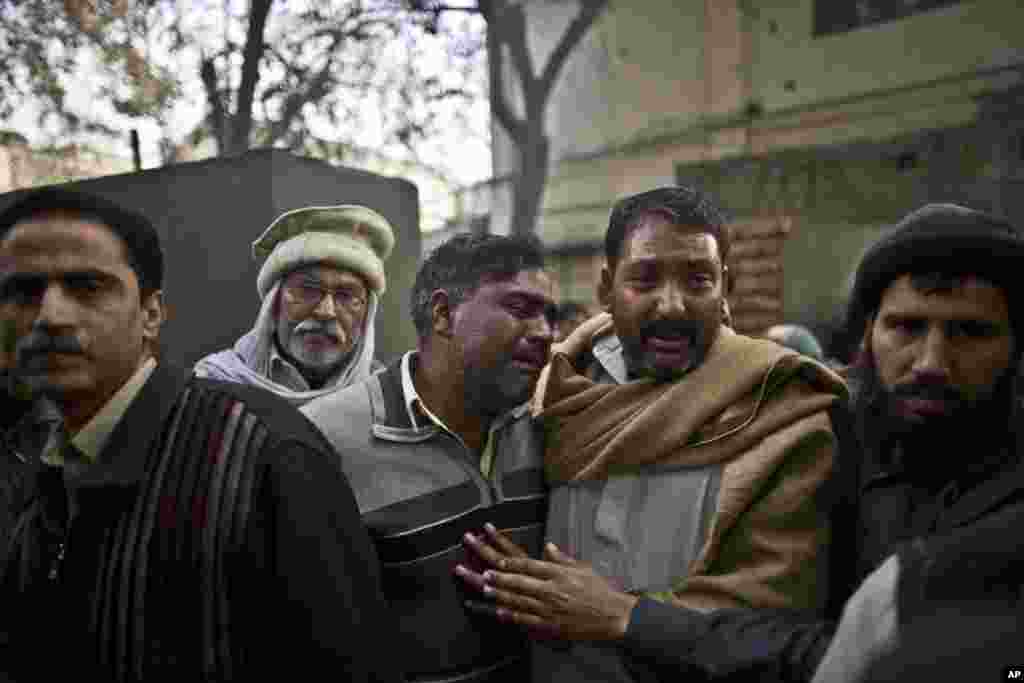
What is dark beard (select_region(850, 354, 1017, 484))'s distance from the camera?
1273 mm

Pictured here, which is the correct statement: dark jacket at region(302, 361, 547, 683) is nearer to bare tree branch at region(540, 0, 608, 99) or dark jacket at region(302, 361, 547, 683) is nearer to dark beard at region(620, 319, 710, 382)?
dark beard at region(620, 319, 710, 382)

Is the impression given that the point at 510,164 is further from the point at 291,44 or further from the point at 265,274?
the point at 265,274

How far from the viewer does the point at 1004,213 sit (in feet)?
26.4

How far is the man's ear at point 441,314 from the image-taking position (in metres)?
→ 1.90

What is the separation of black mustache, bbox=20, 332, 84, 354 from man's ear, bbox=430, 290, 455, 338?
846 mm

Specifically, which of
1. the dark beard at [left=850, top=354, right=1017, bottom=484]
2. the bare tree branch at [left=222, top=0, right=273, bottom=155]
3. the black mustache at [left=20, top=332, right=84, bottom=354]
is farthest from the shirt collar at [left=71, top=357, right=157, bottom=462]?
the bare tree branch at [left=222, top=0, right=273, bottom=155]

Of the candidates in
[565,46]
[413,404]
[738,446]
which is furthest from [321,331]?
[565,46]

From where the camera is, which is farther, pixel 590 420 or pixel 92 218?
pixel 590 420

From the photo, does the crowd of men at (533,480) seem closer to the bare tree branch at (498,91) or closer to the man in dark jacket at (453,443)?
the man in dark jacket at (453,443)

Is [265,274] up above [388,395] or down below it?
above

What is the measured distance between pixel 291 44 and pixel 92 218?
11.2 ft

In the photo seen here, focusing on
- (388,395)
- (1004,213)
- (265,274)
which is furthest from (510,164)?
(388,395)

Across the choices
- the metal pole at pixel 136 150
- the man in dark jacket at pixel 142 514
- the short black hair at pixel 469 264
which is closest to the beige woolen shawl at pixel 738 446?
the short black hair at pixel 469 264

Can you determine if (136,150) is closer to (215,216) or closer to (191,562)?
(215,216)
